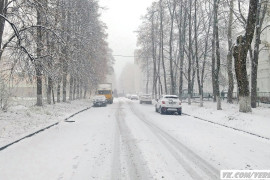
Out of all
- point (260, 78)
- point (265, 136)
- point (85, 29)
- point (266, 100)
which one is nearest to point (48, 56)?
point (265, 136)

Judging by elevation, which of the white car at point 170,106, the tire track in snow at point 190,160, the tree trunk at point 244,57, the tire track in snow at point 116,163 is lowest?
the tire track in snow at point 190,160

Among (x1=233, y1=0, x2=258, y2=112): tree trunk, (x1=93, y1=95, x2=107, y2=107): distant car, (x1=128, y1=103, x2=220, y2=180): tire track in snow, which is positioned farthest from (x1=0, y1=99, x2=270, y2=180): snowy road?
(x1=93, y1=95, x2=107, y2=107): distant car

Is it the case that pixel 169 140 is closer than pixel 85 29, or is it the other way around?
pixel 169 140

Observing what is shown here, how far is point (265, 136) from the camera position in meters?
10.3

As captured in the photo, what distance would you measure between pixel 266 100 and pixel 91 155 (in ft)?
87.4

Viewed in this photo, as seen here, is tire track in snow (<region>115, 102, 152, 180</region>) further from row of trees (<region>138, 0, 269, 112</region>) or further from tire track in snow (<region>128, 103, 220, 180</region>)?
row of trees (<region>138, 0, 269, 112</region>)

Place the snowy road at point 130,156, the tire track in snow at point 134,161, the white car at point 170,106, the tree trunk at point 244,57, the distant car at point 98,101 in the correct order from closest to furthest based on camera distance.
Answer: the tire track in snow at point 134,161, the snowy road at point 130,156, the tree trunk at point 244,57, the white car at point 170,106, the distant car at point 98,101

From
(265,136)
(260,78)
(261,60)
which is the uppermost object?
(261,60)

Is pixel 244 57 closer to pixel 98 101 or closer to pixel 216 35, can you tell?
pixel 216 35

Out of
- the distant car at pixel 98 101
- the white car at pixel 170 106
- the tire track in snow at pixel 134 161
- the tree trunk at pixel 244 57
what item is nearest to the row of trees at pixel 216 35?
the tree trunk at pixel 244 57

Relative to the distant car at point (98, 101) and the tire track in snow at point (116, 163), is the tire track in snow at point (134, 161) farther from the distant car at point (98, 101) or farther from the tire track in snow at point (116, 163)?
the distant car at point (98, 101)

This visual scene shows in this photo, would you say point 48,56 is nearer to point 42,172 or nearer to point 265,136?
point 42,172

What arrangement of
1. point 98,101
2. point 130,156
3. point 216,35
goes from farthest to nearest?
point 98,101 < point 216,35 < point 130,156

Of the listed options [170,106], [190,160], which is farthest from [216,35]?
[190,160]
